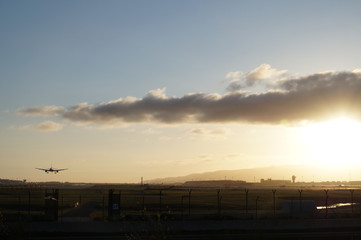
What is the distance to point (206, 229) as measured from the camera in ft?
127

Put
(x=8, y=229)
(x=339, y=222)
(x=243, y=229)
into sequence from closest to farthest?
(x=8, y=229), (x=243, y=229), (x=339, y=222)

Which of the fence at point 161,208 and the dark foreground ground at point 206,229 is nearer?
the dark foreground ground at point 206,229

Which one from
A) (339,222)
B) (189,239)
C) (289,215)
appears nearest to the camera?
(189,239)

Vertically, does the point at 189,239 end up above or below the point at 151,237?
below

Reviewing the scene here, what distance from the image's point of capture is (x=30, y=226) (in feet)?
121

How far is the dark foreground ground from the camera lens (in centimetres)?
3459

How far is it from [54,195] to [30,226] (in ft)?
25.4

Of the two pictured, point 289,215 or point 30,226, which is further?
point 289,215

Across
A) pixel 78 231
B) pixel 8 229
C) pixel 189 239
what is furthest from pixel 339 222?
pixel 8 229

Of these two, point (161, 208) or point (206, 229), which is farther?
point (161, 208)

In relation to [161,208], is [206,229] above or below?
above

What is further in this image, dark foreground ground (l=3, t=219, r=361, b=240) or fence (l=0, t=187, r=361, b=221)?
fence (l=0, t=187, r=361, b=221)

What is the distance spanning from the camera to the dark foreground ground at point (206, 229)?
3459 cm

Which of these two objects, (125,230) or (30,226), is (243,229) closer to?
(125,230)
